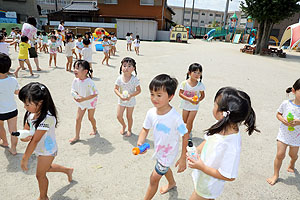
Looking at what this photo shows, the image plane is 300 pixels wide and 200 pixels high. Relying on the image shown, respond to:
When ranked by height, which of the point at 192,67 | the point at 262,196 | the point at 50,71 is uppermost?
the point at 192,67

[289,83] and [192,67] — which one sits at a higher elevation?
[192,67]

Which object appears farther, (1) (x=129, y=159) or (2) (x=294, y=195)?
(1) (x=129, y=159)

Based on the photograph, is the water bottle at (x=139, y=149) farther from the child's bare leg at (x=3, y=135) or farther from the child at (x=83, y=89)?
the child's bare leg at (x=3, y=135)

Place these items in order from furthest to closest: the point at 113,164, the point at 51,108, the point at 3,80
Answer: the point at 113,164
the point at 3,80
the point at 51,108

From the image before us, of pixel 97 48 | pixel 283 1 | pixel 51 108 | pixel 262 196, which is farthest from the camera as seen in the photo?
pixel 97 48

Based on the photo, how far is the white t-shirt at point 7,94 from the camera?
127 inches

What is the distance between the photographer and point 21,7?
118 ft

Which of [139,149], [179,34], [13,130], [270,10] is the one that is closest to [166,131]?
[139,149]

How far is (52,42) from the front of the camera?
9969 mm

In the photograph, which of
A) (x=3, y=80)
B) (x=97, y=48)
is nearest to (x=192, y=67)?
(x=3, y=80)

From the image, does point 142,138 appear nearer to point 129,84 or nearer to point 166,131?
point 166,131

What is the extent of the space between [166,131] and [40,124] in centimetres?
140

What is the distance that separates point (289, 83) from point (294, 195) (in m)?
8.48

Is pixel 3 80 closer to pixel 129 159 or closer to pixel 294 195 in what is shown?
pixel 129 159
